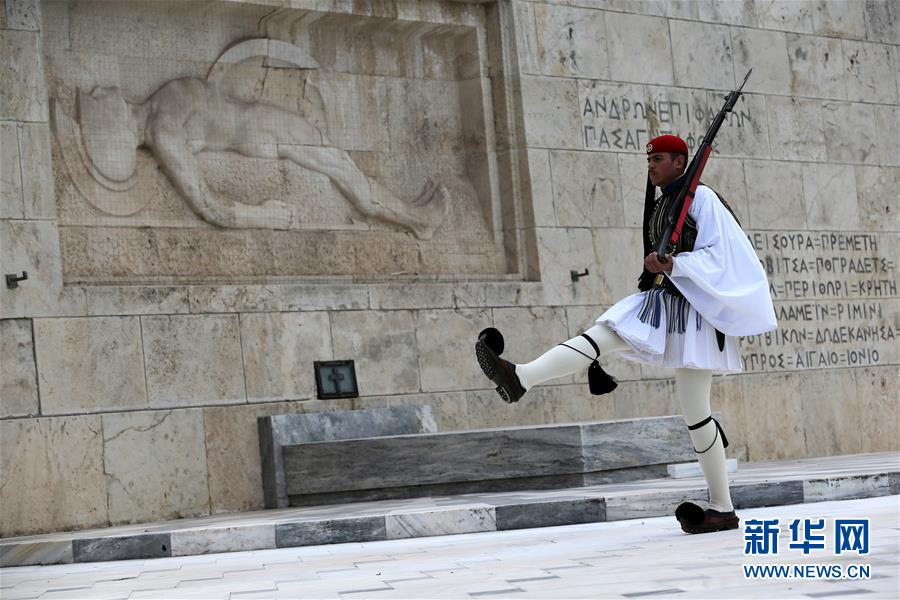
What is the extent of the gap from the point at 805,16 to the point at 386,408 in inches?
226

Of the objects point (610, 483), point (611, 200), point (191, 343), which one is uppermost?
point (611, 200)

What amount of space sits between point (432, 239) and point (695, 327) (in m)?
5.17

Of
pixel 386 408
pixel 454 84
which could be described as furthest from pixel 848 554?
pixel 454 84

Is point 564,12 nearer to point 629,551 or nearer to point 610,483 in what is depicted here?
point 610,483

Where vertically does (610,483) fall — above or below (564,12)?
below

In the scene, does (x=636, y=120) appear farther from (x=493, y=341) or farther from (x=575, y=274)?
(x=493, y=341)

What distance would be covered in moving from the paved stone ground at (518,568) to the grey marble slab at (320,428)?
2.15 metres

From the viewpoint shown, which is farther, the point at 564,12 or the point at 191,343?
the point at 564,12

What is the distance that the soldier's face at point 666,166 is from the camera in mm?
6473

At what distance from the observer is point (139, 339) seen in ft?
30.8

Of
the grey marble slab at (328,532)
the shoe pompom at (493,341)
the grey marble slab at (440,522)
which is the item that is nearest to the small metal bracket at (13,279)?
the grey marble slab at (328,532)

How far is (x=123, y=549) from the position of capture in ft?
24.8

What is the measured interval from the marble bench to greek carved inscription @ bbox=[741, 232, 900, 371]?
3309mm

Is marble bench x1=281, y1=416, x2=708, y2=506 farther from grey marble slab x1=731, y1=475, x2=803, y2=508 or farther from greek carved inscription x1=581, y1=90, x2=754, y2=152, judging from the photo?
greek carved inscription x1=581, y1=90, x2=754, y2=152
